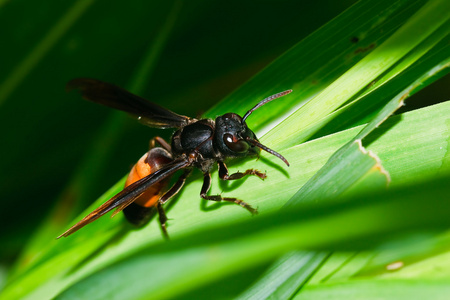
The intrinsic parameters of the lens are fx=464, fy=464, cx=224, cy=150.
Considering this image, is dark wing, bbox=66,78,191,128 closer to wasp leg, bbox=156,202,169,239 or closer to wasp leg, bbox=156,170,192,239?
wasp leg, bbox=156,170,192,239

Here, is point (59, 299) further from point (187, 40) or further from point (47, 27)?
point (187, 40)

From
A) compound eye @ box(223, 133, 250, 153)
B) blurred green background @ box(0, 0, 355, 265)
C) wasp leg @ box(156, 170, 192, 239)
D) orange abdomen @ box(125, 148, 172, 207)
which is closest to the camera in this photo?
wasp leg @ box(156, 170, 192, 239)

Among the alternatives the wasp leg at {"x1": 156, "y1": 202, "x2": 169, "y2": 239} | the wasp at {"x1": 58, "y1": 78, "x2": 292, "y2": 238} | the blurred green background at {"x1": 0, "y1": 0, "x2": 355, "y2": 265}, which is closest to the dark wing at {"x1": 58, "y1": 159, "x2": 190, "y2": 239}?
the wasp at {"x1": 58, "y1": 78, "x2": 292, "y2": 238}

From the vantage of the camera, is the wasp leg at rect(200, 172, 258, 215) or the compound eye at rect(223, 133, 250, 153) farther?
the compound eye at rect(223, 133, 250, 153)

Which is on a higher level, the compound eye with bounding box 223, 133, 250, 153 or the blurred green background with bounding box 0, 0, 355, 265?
the blurred green background with bounding box 0, 0, 355, 265

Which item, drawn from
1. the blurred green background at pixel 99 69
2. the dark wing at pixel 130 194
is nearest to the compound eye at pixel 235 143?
the dark wing at pixel 130 194

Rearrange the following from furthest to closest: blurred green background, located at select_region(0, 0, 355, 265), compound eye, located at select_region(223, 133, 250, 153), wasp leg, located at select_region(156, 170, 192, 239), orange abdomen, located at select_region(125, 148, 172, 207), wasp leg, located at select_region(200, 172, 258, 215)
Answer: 1. blurred green background, located at select_region(0, 0, 355, 265)
2. orange abdomen, located at select_region(125, 148, 172, 207)
3. compound eye, located at select_region(223, 133, 250, 153)
4. wasp leg, located at select_region(156, 170, 192, 239)
5. wasp leg, located at select_region(200, 172, 258, 215)

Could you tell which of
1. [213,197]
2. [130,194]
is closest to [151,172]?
[130,194]
